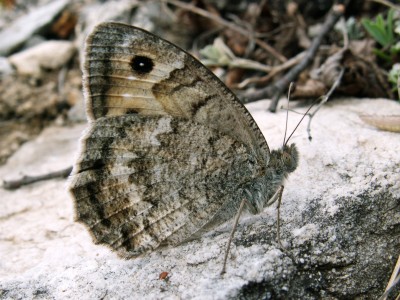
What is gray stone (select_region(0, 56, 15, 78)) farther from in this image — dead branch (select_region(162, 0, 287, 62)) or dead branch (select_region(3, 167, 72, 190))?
dead branch (select_region(162, 0, 287, 62))

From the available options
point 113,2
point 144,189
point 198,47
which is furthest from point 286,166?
point 113,2

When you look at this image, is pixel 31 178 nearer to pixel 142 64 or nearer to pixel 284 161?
pixel 142 64

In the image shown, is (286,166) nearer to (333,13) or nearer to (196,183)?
(196,183)

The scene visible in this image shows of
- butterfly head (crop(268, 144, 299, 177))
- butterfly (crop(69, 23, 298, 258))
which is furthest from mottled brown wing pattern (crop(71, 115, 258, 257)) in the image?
butterfly head (crop(268, 144, 299, 177))

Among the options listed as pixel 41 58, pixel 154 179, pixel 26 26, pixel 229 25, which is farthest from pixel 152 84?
pixel 26 26

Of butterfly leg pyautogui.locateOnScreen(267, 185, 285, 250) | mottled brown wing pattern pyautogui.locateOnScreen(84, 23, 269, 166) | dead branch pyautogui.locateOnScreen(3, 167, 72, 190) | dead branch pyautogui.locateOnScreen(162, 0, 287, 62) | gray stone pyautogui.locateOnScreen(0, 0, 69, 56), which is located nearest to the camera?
butterfly leg pyautogui.locateOnScreen(267, 185, 285, 250)

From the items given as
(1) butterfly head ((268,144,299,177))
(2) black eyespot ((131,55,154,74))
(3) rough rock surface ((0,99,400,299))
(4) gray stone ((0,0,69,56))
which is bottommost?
(3) rough rock surface ((0,99,400,299))

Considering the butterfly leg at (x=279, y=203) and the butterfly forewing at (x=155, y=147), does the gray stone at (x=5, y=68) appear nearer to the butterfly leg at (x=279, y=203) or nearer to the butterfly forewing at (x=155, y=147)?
the butterfly forewing at (x=155, y=147)
